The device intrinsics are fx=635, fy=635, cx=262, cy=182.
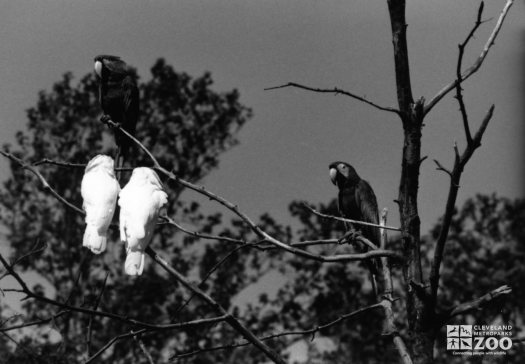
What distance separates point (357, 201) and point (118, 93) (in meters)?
2.14

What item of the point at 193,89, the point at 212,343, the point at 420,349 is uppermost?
the point at 193,89

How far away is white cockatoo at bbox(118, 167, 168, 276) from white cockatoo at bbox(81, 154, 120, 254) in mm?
58

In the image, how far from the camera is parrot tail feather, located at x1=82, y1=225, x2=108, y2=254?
254 cm

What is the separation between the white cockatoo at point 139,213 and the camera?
8.21ft

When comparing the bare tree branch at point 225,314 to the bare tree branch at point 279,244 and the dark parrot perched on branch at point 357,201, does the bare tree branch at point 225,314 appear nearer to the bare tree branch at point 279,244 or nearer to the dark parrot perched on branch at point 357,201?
the bare tree branch at point 279,244

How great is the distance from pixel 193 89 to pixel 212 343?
397 centimetres

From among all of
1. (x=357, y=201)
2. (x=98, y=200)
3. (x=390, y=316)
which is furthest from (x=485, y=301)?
(x=357, y=201)

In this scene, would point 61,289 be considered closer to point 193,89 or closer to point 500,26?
point 193,89

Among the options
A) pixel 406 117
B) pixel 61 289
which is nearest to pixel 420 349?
pixel 406 117

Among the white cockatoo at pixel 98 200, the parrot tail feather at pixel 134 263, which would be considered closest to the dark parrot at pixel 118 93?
the white cockatoo at pixel 98 200

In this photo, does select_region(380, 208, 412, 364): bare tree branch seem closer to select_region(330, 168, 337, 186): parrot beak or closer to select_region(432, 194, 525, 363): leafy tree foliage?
select_region(330, 168, 337, 186): parrot beak

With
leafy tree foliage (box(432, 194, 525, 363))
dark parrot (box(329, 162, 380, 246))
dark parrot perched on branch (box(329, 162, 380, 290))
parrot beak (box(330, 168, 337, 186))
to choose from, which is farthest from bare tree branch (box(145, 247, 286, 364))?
leafy tree foliage (box(432, 194, 525, 363))

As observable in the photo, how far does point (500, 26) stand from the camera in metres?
2.02

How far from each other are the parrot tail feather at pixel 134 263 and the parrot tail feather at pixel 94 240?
0.14 meters
